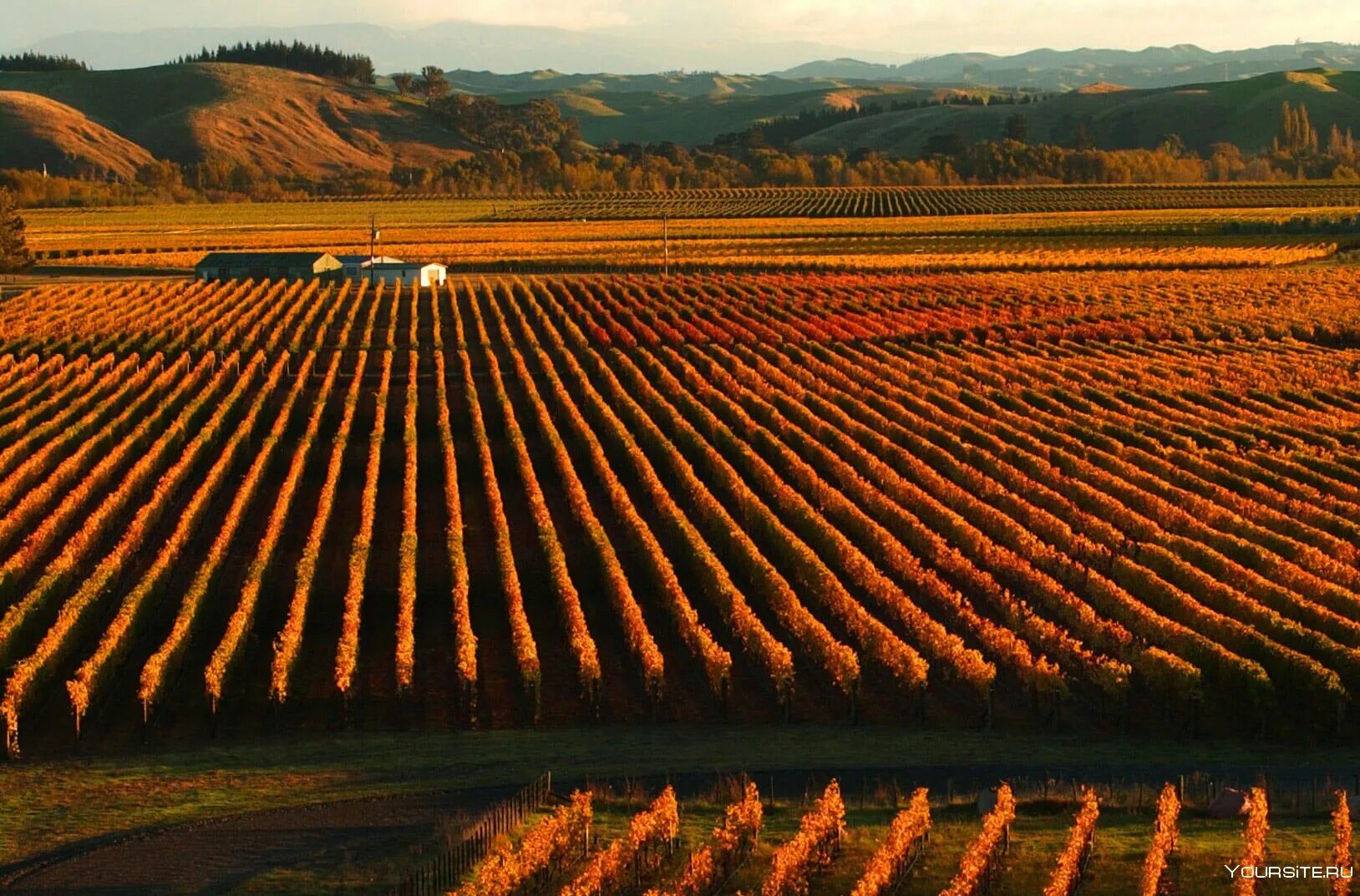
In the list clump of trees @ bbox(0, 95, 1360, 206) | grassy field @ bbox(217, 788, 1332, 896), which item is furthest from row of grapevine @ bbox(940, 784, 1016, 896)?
clump of trees @ bbox(0, 95, 1360, 206)

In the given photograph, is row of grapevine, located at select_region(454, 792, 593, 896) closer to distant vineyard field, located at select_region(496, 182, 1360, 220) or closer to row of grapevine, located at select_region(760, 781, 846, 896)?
row of grapevine, located at select_region(760, 781, 846, 896)

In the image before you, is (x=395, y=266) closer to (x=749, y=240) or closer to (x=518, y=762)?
(x=749, y=240)

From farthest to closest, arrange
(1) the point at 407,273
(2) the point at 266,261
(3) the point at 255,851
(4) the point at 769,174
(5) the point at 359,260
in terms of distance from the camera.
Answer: (4) the point at 769,174 < (5) the point at 359,260 < (2) the point at 266,261 < (1) the point at 407,273 < (3) the point at 255,851

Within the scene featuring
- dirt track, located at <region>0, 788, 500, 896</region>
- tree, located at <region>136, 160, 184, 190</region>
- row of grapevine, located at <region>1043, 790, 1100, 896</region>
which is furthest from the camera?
tree, located at <region>136, 160, 184, 190</region>

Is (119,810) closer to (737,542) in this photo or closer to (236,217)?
(737,542)

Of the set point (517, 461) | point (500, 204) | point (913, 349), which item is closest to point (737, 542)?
point (517, 461)

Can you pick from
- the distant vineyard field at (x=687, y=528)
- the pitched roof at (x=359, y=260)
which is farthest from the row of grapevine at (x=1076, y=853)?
the pitched roof at (x=359, y=260)

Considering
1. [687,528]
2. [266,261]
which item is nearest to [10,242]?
[266,261]
